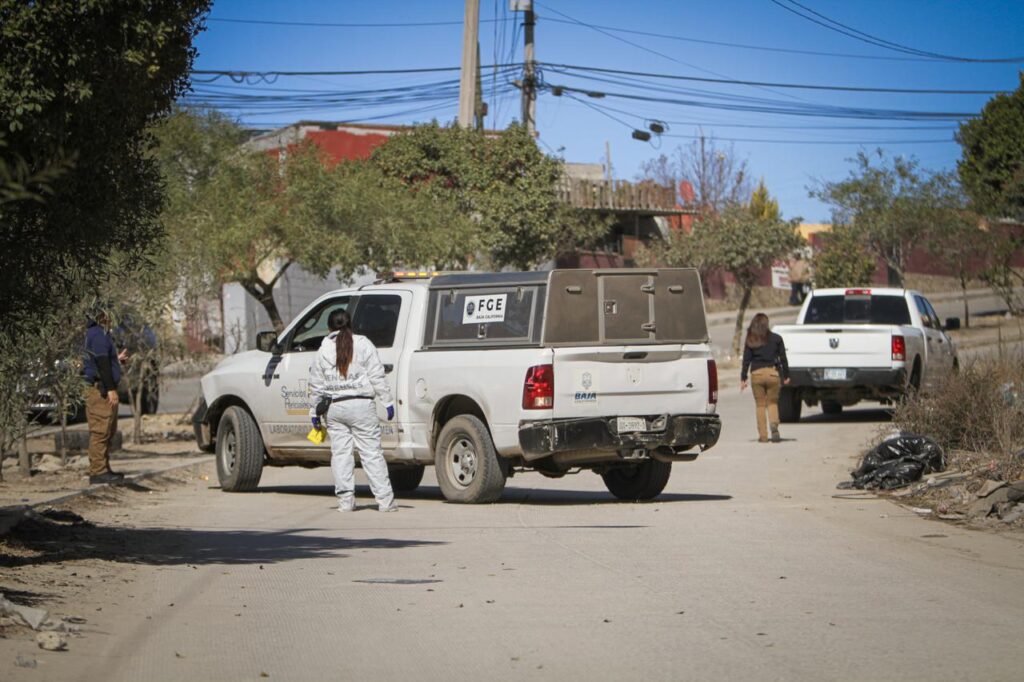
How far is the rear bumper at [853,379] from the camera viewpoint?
23172 millimetres

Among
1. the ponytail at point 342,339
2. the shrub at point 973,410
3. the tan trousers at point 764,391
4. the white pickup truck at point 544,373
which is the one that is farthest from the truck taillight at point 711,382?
the tan trousers at point 764,391

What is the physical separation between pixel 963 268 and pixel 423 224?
83.9 feet

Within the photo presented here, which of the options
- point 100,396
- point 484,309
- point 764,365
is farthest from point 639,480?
point 764,365

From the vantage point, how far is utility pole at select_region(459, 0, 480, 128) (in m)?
29.1

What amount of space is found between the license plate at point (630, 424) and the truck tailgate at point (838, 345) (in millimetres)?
9937

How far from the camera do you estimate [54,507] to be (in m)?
13.8

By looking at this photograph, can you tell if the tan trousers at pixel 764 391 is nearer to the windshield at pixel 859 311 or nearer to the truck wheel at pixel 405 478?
the windshield at pixel 859 311

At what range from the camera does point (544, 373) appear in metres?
13.5

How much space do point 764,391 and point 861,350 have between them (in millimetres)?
2716

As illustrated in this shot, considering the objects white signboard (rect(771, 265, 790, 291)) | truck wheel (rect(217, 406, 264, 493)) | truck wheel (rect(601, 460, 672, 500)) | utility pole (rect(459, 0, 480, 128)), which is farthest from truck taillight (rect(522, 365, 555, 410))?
white signboard (rect(771, 265, 790, 291))

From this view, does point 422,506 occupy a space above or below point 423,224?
below

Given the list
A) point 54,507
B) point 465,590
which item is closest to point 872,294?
point 54,507

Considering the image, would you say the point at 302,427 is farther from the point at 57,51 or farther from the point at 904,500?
the point at 57,51

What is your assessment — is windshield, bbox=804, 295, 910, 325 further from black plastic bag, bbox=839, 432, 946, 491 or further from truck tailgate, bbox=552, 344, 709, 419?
truck tailgate, bbox=552, 344, 709, 419
